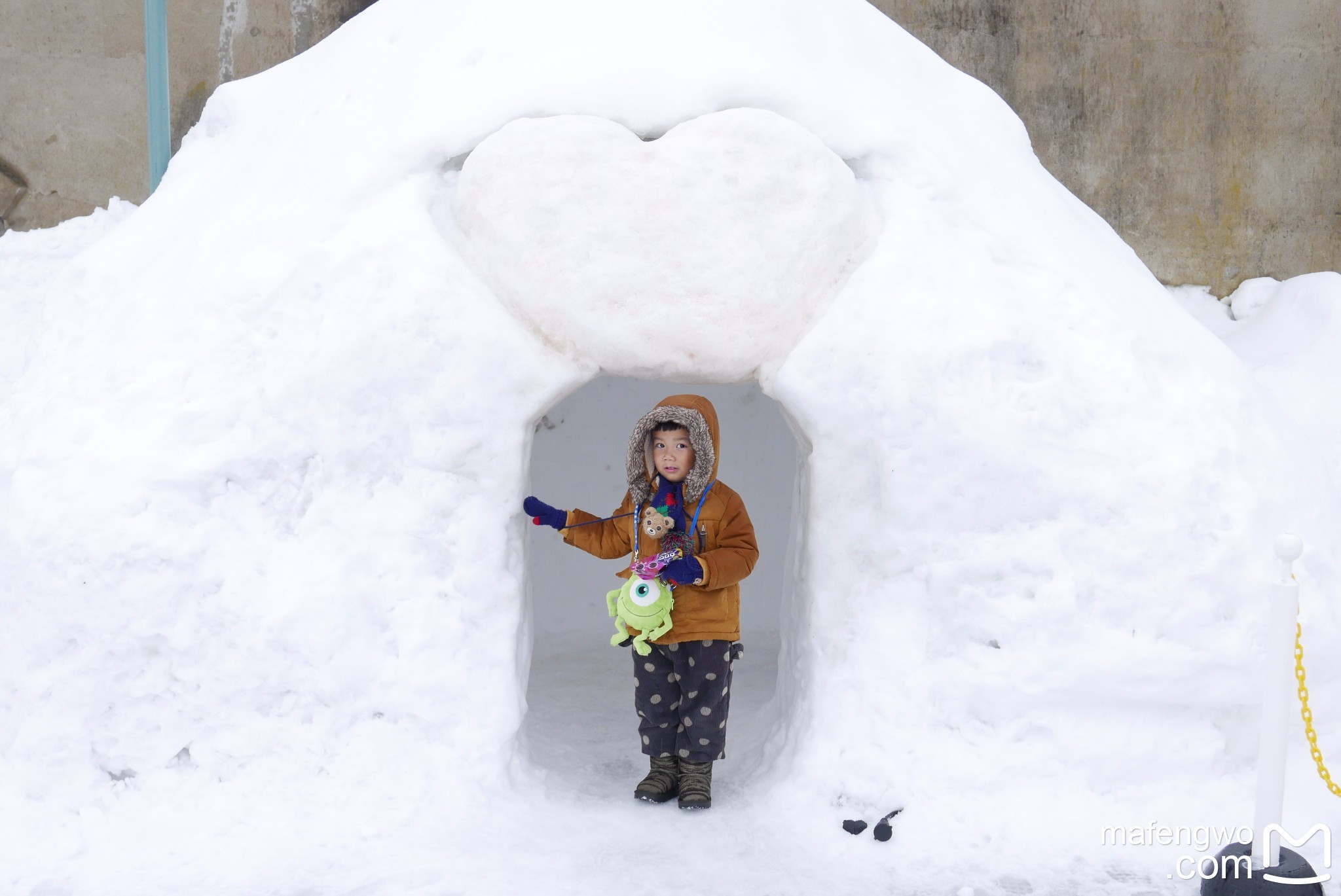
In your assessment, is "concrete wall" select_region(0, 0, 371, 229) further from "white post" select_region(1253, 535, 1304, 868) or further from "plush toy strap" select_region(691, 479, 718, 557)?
"white post" select_region(1253, 535, 1304, 868)

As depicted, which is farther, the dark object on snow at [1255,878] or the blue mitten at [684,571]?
the blue mitten at [684,571]

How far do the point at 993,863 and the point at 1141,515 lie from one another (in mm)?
1019

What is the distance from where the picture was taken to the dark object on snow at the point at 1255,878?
227cm

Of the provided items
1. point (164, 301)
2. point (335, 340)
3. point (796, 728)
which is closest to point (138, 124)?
point (164, 301)

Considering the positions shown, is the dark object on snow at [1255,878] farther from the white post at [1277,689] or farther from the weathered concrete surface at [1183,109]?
the weathered concrete surface at [1183,109]

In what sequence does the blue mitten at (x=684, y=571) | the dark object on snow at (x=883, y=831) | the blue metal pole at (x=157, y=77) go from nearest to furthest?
the dark object on snow at (x=883, y=831) < the blue mitten at (x=684, y=571) < the blue metal pole at (x=157, y=77)

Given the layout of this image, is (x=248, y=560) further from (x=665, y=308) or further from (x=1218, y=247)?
(x=1218, y=247)

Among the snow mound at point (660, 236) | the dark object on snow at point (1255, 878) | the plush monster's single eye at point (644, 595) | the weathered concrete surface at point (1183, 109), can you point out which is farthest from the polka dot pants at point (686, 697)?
the weathered concrete surface at point (1183, 109)

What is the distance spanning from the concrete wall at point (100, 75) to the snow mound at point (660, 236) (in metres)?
5.04

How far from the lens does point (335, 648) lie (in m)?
2.90

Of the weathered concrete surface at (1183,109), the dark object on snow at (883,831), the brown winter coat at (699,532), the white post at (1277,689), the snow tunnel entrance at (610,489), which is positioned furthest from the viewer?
the weathered concrete surface at (1183,109)

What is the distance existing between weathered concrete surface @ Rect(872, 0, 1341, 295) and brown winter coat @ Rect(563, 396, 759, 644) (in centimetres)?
508

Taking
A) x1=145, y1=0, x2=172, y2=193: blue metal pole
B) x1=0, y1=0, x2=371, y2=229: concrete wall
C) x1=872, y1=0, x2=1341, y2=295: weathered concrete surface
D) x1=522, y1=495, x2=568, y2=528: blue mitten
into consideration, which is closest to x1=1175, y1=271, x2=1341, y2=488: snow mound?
x1=872, y1=0, x2=1341, y2=295: weathered concrete surface

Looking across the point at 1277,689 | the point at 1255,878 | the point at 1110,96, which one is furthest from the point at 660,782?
the point at 1110,96
